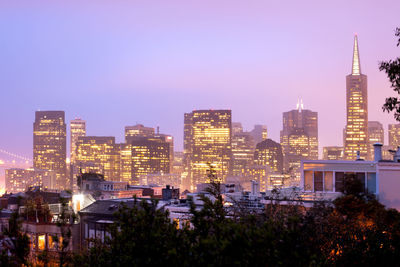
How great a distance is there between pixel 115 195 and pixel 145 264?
279 feet

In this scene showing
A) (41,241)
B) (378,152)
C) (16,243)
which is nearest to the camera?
(16,243)

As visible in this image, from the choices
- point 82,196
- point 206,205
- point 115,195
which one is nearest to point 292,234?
point 206,205

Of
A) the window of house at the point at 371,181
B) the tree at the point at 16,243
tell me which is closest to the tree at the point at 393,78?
the tree at the point at 16,243

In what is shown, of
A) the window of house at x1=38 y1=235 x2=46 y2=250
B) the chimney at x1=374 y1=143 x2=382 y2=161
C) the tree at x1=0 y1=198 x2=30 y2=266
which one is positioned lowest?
the window of house at x1=38 y1=235 x2=46 y2=250

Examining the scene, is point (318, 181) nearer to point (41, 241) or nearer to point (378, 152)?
point (378, 152)

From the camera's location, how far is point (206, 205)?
40.1 ft

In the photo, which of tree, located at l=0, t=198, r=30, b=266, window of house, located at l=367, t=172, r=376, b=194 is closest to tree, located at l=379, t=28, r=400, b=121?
Result: tree, located at l=0, t=198, r=30, b=266

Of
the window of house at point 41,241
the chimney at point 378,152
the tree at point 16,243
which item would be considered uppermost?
the chimney at point 378,152

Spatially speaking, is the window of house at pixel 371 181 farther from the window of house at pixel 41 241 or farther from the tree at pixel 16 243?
the tree at pixel 16 243

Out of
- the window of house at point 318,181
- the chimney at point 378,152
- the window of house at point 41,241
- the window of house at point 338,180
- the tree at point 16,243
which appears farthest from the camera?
the chimney at point 378,152

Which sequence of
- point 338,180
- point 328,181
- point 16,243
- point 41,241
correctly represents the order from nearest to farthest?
point 16,243
point 41,241
point 338,180
point 328,181

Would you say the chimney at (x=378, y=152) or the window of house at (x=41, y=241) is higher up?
the chimney at (x=378, y=152)

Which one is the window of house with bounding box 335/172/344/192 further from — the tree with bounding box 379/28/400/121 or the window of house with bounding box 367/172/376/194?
the tree with bounding box 379/28/400/121

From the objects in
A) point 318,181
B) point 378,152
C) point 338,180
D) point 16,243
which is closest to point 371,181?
point 338,180
